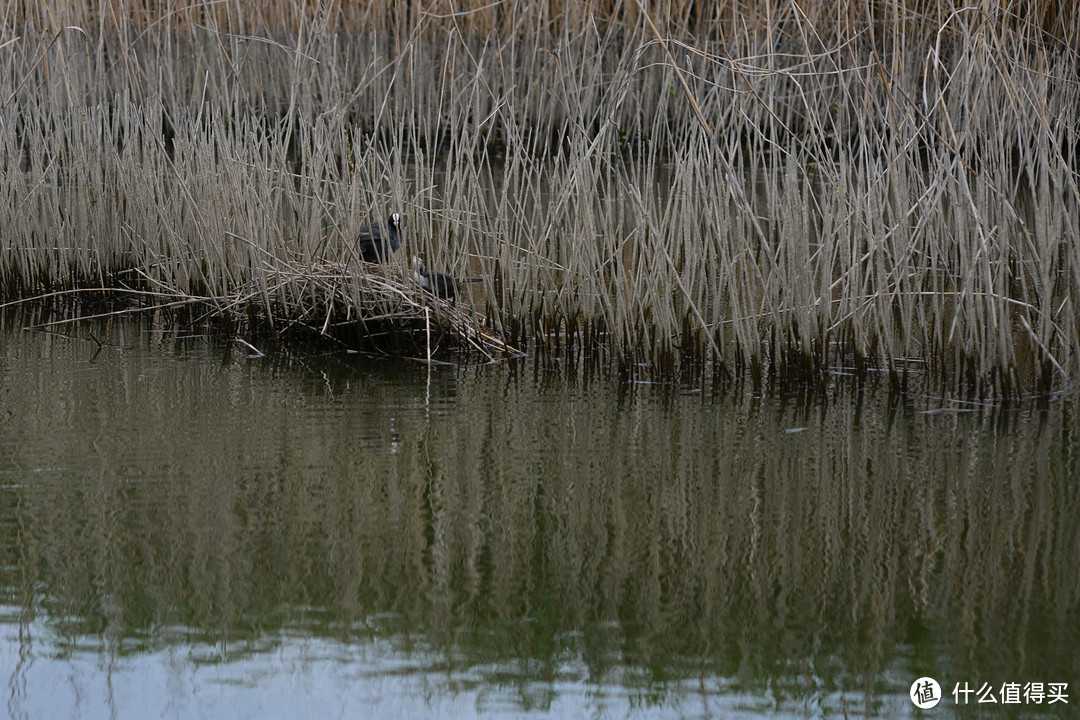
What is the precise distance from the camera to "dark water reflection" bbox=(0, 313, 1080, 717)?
2.01 meters

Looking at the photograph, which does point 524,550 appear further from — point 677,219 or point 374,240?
point 374,240

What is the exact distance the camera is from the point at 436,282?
3.96 m

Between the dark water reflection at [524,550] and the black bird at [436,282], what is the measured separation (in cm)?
44

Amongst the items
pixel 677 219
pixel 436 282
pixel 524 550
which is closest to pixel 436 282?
pixel 436 282

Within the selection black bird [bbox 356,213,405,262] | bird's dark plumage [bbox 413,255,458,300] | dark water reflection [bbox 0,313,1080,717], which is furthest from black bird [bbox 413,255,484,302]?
dark water reflection [bbox 0,313,1080,717]

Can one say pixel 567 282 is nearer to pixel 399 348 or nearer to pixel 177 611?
pixel 399 348

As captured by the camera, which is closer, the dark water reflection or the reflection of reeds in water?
the dark water reflection

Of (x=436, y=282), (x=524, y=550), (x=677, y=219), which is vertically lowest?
(x=524, y=550)

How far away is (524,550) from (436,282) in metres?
1.61

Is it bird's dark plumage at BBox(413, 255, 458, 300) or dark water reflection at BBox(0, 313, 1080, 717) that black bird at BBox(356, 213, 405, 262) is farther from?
dark water reflection at BBox(0, 313, 1080, 717)

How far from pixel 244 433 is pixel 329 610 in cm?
109

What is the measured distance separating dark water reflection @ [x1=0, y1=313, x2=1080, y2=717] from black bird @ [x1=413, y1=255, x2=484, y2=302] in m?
0.44

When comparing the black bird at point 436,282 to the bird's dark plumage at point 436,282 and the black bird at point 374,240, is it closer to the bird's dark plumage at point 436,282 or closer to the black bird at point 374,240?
the bird's dark plumage at point 436,282

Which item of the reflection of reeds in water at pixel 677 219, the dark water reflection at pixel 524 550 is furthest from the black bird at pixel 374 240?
the dark water reflection at pixel 524 550
